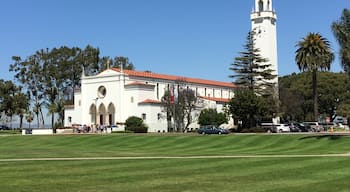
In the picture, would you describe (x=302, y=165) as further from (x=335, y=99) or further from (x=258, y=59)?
(x=335, y=99)

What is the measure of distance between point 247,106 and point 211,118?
13.1 metres

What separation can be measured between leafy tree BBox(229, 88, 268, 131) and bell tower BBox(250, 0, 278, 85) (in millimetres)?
23660

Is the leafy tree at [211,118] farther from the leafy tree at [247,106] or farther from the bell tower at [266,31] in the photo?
the bell tower at [266,31]

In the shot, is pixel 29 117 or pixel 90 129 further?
pixel 29 117

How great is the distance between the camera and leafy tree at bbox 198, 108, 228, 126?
3553 inches

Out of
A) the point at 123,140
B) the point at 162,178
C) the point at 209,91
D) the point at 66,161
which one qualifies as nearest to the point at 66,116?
the point at 209,91

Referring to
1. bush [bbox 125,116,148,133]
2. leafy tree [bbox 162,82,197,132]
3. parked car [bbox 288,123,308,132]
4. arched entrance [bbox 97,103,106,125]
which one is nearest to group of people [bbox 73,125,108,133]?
bush [bbox 125,116,148,133]

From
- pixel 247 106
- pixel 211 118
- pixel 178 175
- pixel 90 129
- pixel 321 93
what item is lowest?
pixel 178 175

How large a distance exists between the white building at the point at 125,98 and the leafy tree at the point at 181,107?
3.81 m

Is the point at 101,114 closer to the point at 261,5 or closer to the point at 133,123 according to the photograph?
the point at 133,123

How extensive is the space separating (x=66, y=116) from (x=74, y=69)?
14.7 meters

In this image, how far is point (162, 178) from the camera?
18.1 metres

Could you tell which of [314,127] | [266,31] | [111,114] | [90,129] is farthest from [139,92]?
[314,127]

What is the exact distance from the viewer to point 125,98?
324ft
